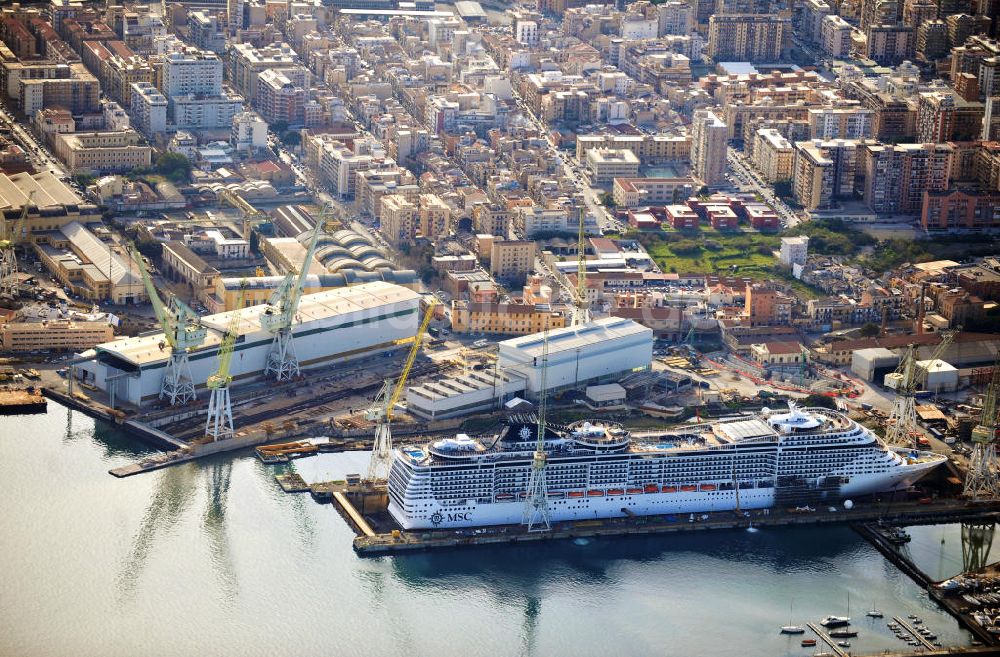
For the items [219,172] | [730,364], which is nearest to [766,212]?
[730,364]

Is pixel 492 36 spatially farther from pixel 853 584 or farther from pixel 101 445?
pixel 853 584

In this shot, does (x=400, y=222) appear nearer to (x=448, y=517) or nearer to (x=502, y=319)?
(x=502, y=319)

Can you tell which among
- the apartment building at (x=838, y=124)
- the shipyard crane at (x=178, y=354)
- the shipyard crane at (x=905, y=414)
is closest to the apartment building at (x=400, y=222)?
the shipyard crane at (x=178, y=354)

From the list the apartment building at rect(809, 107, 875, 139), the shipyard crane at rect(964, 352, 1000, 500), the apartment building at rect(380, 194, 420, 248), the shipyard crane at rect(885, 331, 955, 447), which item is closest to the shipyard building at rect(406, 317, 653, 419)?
the shipyard crane at rect(885, 331, 955, 447)

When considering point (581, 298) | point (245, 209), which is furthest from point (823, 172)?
point (245, 209)

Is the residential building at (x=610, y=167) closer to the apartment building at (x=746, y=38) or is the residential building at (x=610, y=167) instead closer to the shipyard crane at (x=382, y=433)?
the apartment building at (x=746, y=38)
